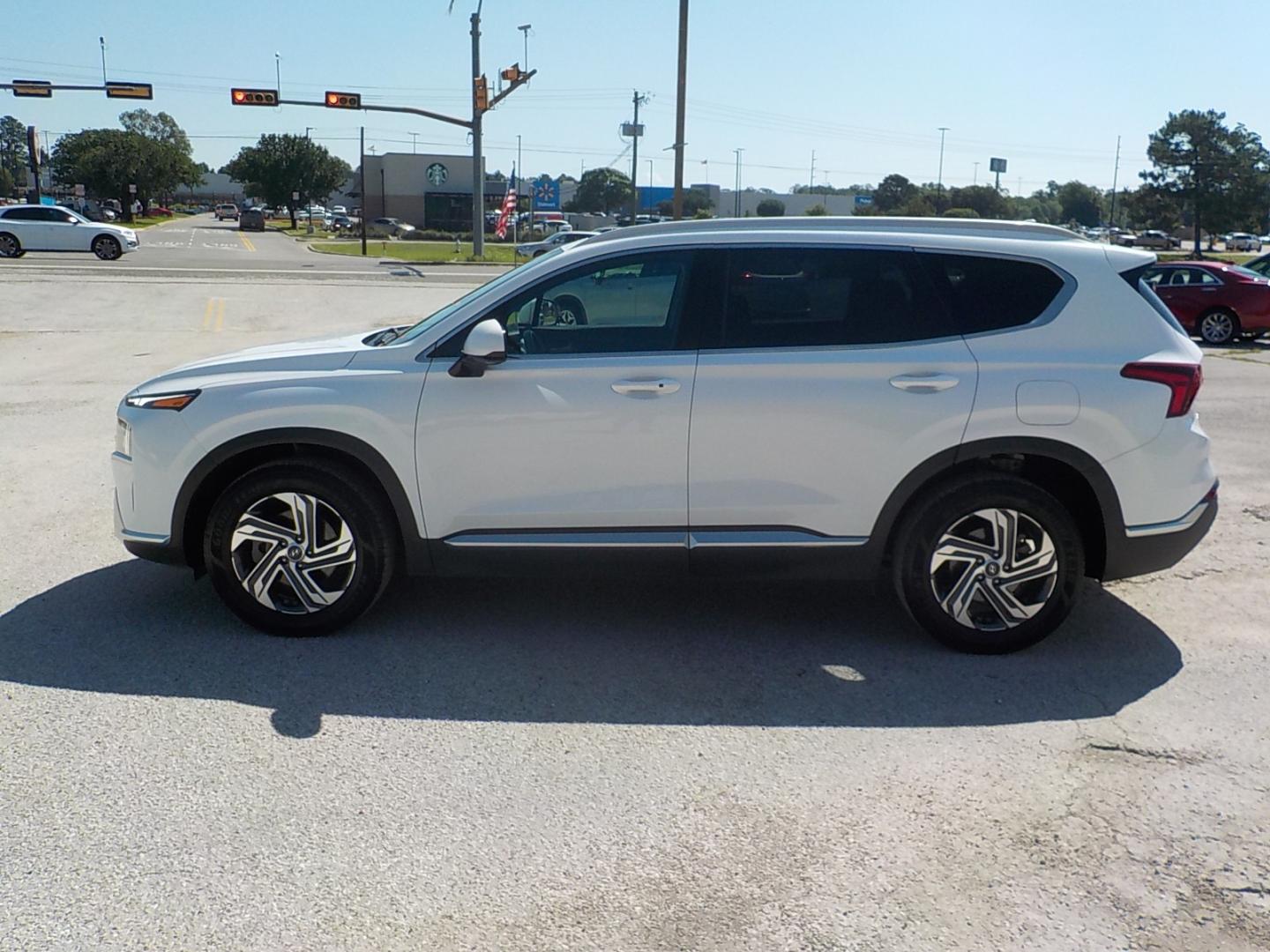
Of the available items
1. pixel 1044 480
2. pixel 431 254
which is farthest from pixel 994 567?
pixel 431 254

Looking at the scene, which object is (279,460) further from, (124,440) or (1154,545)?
(1154,545)

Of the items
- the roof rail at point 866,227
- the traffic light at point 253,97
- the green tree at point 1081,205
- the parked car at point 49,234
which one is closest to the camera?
the roof rail at point 866,227

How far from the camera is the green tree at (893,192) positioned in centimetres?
8574

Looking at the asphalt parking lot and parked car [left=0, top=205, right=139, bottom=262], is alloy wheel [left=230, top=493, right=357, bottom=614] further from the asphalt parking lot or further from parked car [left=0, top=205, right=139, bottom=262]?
parked car [left=0, top=205, right=139, bottom=262]

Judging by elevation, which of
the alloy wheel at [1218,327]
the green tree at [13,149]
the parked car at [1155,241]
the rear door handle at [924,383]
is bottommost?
the alloy wheel at [1218,327]

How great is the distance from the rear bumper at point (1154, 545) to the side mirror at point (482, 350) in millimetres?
2764

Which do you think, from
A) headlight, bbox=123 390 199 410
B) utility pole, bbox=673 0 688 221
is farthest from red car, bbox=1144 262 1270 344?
headlight, bbox=123 390 199 410

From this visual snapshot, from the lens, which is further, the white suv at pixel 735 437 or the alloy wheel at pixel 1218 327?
the alloy wheel at pixel 1218 327

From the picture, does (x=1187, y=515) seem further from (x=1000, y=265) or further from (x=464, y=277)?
(x=464, y=277)

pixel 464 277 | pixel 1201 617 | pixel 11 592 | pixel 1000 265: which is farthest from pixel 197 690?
pixel 464 277

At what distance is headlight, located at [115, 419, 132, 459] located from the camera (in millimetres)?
5113

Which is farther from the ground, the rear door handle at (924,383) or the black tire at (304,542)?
the rear door handle at (924,383)

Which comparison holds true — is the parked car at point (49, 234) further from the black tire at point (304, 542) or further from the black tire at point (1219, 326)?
the black tire at point (304, 542)

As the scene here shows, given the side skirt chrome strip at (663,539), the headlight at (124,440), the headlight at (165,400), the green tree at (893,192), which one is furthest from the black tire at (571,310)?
the green tree at (893,192)
